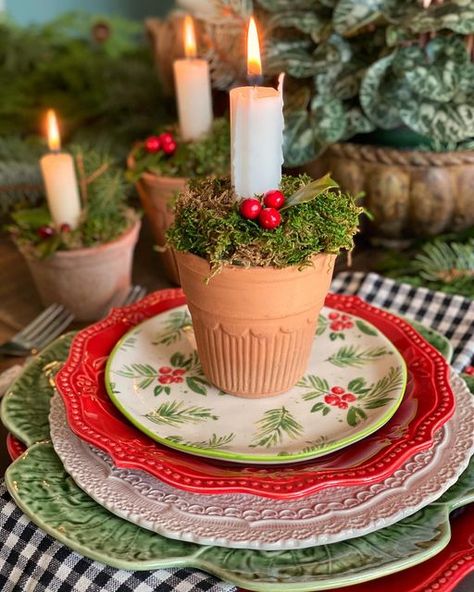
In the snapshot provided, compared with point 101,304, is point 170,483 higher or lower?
higher

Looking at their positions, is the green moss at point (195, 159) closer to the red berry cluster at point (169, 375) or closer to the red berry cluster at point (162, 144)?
the red berry cluster at point (162, 144)

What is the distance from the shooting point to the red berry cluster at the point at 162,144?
100cm

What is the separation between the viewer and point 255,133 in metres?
0.55

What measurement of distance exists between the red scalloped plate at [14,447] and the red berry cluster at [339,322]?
11.7 inches

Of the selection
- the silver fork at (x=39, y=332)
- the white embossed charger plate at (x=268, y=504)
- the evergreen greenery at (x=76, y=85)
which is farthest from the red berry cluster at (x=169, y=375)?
the evergreen greenery at (x=76, y=85)

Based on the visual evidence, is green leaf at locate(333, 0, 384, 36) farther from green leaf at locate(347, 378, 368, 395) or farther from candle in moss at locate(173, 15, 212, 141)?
green leaf at locate(347, 378, 368, 395)

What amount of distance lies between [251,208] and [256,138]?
5 centimetres

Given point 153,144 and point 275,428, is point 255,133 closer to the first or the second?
point 275,428

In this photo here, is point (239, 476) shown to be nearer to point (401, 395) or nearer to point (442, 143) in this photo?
point (401, 395)

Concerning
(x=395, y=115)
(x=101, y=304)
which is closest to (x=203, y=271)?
(x=101, y=304)

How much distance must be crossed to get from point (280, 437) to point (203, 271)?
0.14 meters

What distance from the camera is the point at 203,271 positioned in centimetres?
56

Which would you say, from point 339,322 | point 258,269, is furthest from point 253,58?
point 339,322

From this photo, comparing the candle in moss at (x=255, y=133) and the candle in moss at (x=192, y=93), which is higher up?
the candle in moss at (x=255, y=133)
